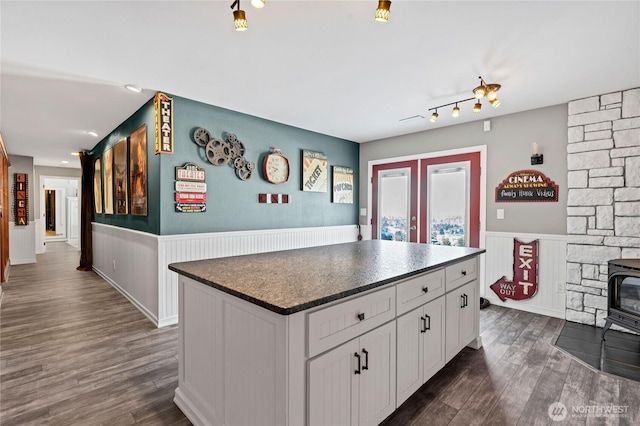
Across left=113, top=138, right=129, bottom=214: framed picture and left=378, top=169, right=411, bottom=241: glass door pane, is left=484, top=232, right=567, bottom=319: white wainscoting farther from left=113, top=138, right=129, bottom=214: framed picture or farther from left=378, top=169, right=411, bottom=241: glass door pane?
left=113, top=138, right=129, bottom=214: framed picture

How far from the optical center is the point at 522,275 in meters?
3.82

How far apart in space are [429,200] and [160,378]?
412 centimetres

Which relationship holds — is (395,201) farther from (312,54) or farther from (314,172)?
(312,54)

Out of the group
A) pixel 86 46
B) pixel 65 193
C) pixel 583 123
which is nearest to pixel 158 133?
pixel 86 46

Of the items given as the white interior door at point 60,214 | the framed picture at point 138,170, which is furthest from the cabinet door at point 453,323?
the white interior door at point 60,214

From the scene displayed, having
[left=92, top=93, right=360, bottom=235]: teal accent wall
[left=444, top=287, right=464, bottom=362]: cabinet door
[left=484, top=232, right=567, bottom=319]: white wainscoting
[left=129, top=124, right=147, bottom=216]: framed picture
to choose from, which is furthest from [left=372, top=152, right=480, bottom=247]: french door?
Result: [left=129, top=124, right=147, bottom=216]: framed picture

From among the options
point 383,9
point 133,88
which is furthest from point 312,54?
point 133,88

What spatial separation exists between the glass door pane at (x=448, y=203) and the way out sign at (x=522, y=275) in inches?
25.9

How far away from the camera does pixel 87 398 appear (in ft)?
6.51

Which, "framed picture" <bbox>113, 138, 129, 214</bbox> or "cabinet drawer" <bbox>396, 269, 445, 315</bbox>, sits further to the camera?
"framed picture" <bbox>113, 138, 129, 214</bbox>

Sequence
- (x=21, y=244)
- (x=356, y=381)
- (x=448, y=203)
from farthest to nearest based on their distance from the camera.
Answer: (x=21, y=244) < (x=448, y=203) < (x=356, y=381)

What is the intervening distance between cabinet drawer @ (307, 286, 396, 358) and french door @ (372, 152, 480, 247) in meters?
3.20

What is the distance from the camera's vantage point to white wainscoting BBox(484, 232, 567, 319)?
3555mm

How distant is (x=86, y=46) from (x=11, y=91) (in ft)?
5.36
